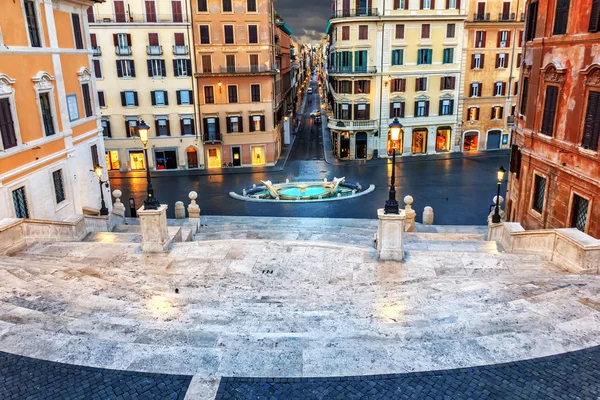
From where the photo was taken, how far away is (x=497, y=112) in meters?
48.0

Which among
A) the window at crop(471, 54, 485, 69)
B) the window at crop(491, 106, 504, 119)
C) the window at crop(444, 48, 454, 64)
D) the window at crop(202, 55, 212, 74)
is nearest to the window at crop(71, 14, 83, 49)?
the window at crop(202, 55, 212, 74)

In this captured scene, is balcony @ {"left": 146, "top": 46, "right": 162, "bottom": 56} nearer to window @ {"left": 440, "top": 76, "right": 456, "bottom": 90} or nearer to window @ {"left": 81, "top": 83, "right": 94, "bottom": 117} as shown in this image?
window @ {"left": 81, "top": 83, "right": 94, "bottom": 117}

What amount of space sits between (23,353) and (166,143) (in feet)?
117

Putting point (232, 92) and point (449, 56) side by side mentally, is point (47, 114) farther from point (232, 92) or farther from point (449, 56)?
point (449, 56)

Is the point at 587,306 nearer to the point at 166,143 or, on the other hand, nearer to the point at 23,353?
the point at 23,353

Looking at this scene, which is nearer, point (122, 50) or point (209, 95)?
point (122, 50)

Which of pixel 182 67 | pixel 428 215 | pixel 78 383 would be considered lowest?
pixel 428 215

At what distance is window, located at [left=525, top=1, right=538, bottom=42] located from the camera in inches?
746

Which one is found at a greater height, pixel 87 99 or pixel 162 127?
pixel 87 99

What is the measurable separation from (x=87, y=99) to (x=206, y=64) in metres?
18.2

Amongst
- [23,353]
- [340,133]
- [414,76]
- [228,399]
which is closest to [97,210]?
[23,353]

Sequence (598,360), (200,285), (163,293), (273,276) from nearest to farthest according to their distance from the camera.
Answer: (598,360), (163,293), (200,285), (273,276)

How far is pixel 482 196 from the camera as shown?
105 ft

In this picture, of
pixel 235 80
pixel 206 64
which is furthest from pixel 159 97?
pixel 235 80
